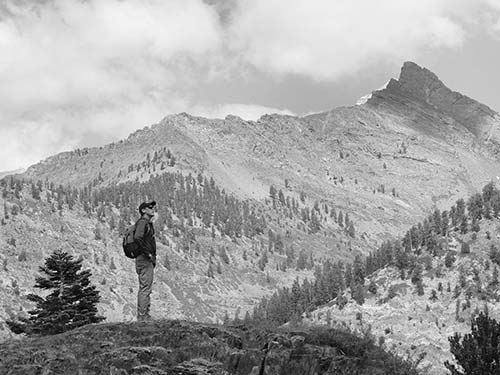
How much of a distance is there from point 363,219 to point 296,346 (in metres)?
178

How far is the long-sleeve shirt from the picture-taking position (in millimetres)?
18016

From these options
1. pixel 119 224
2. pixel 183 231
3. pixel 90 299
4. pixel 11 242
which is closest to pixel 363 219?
pixel 183 231

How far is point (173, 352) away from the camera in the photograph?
12.9 m

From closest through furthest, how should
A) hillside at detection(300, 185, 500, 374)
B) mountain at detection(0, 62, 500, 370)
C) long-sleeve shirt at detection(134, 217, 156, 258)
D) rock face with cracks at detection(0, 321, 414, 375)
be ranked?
rock face with cracks at detection(0, 321, 414, 375) < long-sleeve shirt at detection(134, 217, 156, 258) < hillside at detection(300, 185, 500, 374) < mountain at detection(0, 62, 500, 370)

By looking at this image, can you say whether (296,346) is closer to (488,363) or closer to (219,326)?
(219,326)

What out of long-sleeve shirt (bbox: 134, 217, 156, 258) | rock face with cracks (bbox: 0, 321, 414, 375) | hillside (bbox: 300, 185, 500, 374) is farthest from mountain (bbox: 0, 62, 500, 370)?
rock face with cracks (bbox: 0, 321, 414, 375)

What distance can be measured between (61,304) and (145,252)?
715 inches

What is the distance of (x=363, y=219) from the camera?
620 feet

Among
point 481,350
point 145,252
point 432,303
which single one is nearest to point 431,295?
point 432,303

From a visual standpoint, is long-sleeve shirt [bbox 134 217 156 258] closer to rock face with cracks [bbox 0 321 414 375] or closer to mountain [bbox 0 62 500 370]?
rock face with cracks [bbox 0 321 414 375]

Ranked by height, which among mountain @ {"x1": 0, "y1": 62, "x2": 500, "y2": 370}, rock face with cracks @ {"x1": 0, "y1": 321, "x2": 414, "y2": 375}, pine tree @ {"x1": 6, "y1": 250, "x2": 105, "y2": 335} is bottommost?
rock face with cracks @ {"x1": 0, "y1": 321, "x2": 414, "y2": 375}

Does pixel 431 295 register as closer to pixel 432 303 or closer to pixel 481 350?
pixel 432 303

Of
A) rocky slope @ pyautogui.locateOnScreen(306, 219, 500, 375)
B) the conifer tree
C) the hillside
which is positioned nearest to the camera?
the conifer tree

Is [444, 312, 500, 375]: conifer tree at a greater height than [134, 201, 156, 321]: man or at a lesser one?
lesser
